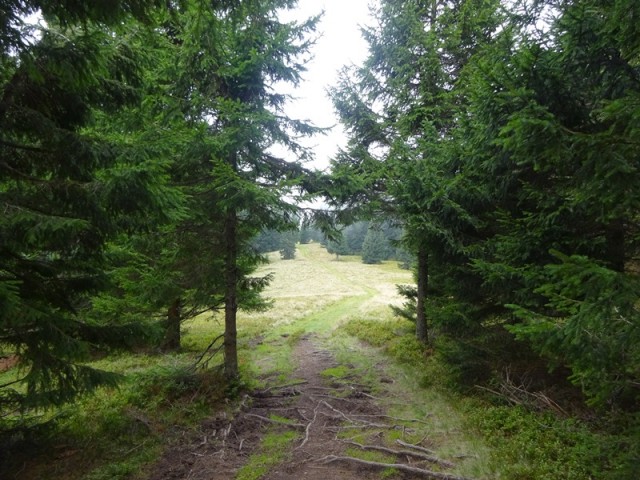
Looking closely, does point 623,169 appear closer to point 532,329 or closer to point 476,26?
point 532,329

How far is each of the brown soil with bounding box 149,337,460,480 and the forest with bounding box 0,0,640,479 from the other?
1.39m

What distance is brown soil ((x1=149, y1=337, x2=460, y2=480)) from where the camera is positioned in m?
6.36

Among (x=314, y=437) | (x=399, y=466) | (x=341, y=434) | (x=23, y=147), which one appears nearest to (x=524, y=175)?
(x=399, y=466)

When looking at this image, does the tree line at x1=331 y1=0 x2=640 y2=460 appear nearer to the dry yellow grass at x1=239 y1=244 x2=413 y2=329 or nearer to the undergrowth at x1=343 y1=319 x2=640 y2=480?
the undergrowth at x1=343 y1=319 x2=640 y2=480

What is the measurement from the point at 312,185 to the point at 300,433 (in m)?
6.80

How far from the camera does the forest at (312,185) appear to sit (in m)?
4.32

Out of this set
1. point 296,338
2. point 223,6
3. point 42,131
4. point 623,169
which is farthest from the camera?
point 296,338

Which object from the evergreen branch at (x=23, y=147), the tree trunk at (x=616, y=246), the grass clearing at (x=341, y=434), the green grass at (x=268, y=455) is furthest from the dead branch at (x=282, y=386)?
the tree trunk at (x=616, y=246)

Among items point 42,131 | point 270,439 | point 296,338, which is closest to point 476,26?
point 42,131

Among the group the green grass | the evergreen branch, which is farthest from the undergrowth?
the evergreen branch

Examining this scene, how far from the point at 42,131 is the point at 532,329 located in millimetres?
7755

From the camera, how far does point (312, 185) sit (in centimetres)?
1042

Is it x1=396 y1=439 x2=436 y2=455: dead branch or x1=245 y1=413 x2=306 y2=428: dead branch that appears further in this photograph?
x1=245 y1=413 x2=306 y2=428: dead branch

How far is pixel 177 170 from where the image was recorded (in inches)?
383
